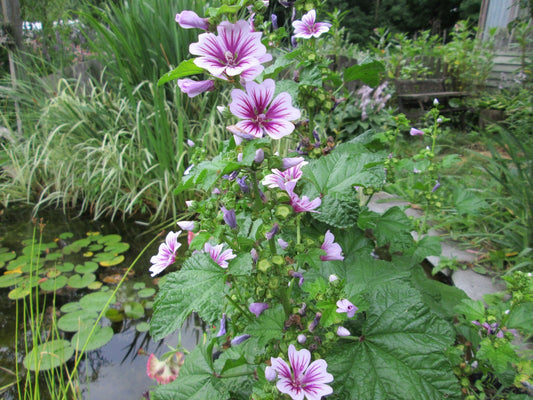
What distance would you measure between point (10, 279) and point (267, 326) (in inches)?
88.9

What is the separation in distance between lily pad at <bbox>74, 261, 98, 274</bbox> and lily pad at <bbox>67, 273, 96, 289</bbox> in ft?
0.11

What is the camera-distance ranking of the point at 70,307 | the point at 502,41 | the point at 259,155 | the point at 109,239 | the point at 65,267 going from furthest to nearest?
the point at 502,41 < the point at 109,239 < the point at 65,267 < the point at 70,307 < the point at 259,155

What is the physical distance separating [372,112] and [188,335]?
3155 mm

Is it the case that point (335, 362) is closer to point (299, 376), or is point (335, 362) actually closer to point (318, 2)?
point (299, 376)

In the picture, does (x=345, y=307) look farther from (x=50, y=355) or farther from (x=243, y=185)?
(x=50, y=355)

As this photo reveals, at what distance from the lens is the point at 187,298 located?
0.76 meters

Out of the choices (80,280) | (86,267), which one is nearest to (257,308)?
(80,280)

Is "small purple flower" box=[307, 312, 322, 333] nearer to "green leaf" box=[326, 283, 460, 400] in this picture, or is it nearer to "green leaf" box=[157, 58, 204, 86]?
"green leaf" box=[326, 283, 460, 400]

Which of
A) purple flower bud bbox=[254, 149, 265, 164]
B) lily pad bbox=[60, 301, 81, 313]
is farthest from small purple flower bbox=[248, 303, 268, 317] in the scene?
lily pad bbox=[60, 301, 81, 313]

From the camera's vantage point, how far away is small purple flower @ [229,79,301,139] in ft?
2.18

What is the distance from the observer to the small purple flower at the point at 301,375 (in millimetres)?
665

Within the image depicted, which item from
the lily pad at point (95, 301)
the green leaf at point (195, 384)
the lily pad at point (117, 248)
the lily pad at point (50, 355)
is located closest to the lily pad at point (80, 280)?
the lily pad at point (95, 301)

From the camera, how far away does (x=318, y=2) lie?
1056 millimetres

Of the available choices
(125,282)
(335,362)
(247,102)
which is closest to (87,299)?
(125,282)
